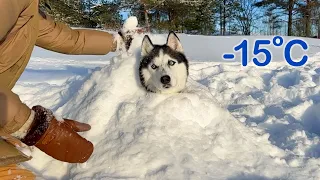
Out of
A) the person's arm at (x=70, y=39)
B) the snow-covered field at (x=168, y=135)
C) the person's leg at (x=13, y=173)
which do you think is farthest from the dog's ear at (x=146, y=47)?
the person's leg at (x=13, y=173)

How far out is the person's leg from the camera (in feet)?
5.17

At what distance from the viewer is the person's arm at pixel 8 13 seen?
1.46 meters

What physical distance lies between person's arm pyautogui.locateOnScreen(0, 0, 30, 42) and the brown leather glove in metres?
0.39

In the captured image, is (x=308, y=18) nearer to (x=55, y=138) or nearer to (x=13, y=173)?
(x=55, y=138)

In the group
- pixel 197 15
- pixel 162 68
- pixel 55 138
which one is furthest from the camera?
pixel 197 15

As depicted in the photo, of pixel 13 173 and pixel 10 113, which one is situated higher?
pixel 10 113

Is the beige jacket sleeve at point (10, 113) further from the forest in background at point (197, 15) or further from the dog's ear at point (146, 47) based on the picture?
the forest in background at point (197, 15)

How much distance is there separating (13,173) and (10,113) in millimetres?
246

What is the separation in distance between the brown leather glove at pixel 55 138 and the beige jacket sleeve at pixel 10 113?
58mm

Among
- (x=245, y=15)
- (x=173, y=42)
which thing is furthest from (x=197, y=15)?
(x=173, y=42)

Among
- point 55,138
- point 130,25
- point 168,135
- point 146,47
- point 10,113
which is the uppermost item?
point 130,25

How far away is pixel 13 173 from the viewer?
1.61 meters

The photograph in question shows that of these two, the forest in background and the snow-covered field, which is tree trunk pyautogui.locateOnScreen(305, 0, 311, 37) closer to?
the forest in background

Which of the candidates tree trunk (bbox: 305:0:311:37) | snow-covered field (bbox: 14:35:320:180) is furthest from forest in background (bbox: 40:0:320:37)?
snow-covered field (bbox: 14:35:320:180)
